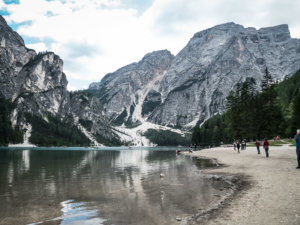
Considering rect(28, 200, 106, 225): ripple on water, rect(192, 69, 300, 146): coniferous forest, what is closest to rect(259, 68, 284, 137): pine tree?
rect(192, 69, 300, 146): coniferous forest

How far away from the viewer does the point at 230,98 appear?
293ft

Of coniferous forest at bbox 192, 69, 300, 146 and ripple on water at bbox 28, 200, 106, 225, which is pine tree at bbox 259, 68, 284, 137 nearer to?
coniferous forest at bbox 192, 69, 300, 146

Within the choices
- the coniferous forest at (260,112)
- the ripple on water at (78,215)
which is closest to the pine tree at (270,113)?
the coniferous forest at (260,112)

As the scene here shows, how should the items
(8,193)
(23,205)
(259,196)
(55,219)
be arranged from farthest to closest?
(8,193) < (23,205) < (259,196) < (55,219)

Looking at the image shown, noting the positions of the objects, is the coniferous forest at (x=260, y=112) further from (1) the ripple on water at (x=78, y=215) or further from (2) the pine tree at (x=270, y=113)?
(1) the ripple on water at (x=78, y=215)

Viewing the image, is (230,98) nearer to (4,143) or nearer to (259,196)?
(259,196)

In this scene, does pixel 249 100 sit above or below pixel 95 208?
above

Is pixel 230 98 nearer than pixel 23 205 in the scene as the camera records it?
No

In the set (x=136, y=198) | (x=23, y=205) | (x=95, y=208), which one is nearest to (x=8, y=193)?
(x=23, y=205)

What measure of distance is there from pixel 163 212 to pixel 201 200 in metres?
3.87

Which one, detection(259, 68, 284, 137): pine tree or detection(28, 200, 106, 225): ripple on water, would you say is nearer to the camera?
detection(28, 200, 106, 225): ripple on water

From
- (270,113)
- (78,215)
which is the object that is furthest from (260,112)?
(78,215)

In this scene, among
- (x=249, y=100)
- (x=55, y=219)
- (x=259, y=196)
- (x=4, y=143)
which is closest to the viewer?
(x=55, y=219)

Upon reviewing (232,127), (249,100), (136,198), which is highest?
(249,100)
